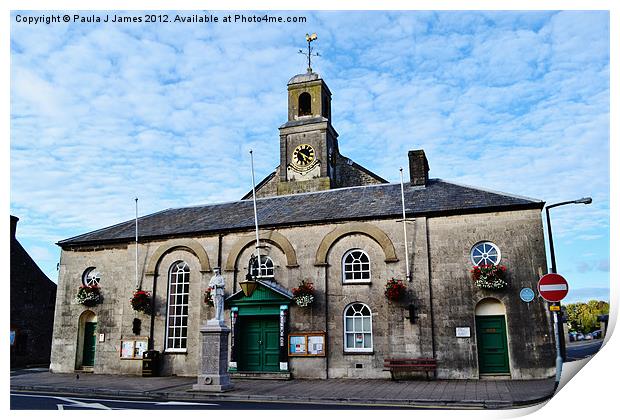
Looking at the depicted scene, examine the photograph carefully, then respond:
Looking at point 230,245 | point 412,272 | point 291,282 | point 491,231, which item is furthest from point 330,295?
point 491,231

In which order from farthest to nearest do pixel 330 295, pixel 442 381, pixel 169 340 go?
pixel 169 340, pixel 330 295, pixel 442 381

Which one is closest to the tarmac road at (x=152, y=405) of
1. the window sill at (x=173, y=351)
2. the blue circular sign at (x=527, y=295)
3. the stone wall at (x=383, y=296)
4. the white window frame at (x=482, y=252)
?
the stone wall at (x=383, y=296)

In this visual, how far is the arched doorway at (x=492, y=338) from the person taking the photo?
15484mm

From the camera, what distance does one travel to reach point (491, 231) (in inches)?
640

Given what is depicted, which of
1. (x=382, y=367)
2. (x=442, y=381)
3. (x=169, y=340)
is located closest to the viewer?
(x=442, y=381)

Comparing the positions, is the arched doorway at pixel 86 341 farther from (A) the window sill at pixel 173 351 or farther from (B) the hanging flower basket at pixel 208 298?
(B) the hanging flower basket at pixel 208 298

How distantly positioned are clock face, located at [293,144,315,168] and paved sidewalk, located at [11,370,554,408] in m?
14.5

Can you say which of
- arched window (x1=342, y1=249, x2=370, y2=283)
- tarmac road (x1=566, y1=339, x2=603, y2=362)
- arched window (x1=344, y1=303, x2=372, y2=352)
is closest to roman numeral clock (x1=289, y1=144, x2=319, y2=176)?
arched window (x1=342, y1=249, x2=370, y2=283)

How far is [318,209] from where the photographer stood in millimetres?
19203

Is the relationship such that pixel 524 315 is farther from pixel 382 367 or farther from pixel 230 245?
pixel 230 245

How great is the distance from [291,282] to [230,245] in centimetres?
290

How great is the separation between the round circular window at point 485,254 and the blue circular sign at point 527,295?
1172mm

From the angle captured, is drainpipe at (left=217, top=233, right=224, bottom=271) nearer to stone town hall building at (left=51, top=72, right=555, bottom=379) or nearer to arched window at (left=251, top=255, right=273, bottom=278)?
stone town hall building at (left=51, top=72, right=555, bottom=379)

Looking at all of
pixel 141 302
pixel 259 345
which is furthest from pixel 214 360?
pixel 141 302
